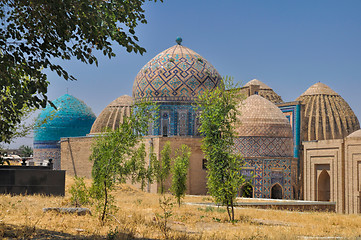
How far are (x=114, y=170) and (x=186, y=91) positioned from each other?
20.5 m

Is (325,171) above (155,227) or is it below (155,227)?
above

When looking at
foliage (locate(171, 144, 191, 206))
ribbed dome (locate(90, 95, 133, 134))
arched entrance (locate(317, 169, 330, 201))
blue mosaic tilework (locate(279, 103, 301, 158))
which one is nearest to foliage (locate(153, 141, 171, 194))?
foliage (locate(171, 144, 191, 206))

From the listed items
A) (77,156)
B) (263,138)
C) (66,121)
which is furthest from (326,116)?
(66,121)

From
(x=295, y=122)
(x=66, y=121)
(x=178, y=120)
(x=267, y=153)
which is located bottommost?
(x=267, y=153)

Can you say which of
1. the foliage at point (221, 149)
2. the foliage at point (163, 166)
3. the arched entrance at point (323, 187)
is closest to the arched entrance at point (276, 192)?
the arched entrance at point (323, 187)

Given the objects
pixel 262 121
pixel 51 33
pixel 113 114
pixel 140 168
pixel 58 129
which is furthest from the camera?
pixel 58 129

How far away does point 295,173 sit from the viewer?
2708 centimetres

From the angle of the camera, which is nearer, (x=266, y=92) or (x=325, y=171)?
(x=325, y=171)

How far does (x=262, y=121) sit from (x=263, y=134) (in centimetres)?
82

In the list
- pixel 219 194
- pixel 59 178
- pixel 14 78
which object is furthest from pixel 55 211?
pixel 59 178

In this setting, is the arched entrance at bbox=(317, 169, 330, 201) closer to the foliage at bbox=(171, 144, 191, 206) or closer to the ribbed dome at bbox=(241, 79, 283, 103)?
the foliage at bbox=(171, 144, 191, 206)

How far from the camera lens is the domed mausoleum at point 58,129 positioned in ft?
145

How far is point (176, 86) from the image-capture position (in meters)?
29.6

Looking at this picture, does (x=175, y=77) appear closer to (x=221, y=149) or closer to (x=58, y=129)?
(x=58, y=129)
